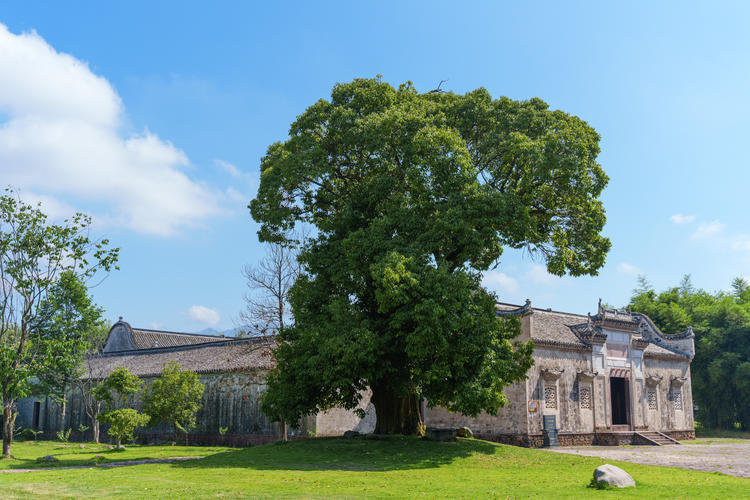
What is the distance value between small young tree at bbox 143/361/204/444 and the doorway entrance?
2021 cm

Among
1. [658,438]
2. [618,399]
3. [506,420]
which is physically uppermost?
[618,399]

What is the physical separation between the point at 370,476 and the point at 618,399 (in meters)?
22.5

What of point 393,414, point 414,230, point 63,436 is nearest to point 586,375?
point 393,414

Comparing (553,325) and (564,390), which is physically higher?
(553,325)

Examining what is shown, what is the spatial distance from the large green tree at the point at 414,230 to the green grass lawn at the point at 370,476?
1.55 m

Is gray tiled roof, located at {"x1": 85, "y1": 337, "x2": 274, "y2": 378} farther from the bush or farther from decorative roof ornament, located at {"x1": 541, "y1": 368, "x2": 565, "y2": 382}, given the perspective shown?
decorative roof ornament, located at {"x1": 541, "y1": 368, "x2": 565, "y2": 382}

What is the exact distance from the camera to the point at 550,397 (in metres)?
28.6

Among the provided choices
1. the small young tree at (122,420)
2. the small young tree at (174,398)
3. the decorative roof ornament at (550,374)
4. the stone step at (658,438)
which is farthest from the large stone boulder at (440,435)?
the stone step at (658,438)

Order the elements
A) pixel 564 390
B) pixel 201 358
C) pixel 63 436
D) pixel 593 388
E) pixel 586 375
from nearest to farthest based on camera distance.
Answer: pixel 564 390 → pixel 586 375 → pixel 593 388 → pixel 201 358 → pixel 63 436

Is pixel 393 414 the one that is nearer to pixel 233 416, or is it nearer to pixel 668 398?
pixel 233 416

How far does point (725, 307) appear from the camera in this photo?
4447 cm

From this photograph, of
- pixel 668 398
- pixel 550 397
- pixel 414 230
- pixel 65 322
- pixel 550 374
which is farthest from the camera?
pixel 668 398

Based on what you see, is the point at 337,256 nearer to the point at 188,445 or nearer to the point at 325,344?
the point at 325,344

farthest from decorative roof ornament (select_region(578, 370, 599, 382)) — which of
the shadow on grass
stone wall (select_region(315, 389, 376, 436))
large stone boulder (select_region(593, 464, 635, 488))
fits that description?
large stone boulder (select_region(593, 464, 635, 488))
